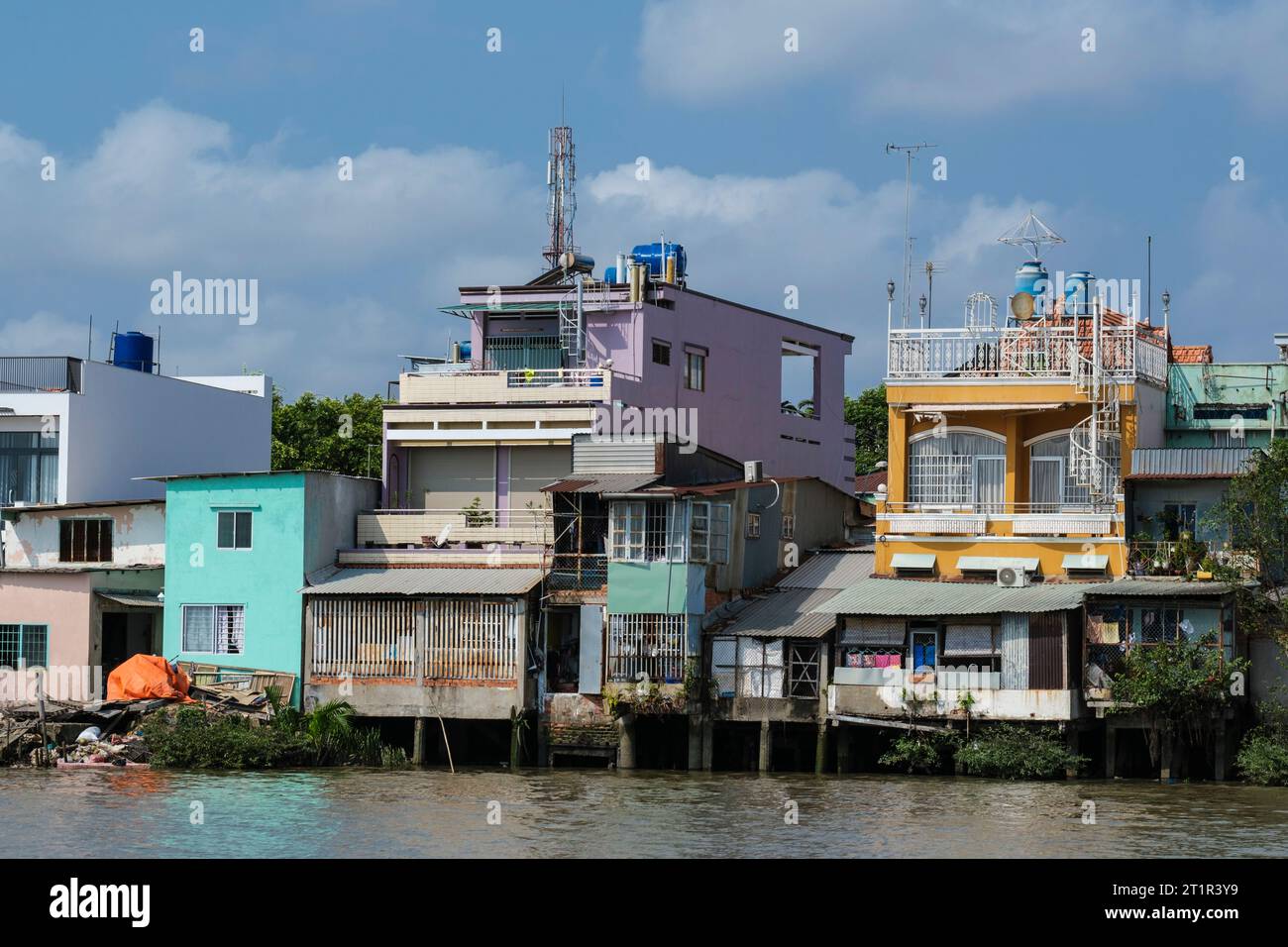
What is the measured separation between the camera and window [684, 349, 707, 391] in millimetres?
51656

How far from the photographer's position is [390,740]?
4184 cm

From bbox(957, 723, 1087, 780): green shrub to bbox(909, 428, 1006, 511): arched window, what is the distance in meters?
6.24

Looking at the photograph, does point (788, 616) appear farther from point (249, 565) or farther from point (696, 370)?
point (696, 370)

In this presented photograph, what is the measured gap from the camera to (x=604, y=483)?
137ft

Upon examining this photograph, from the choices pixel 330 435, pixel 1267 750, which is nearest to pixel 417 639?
pixel 1267 750

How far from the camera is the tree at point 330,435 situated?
66312mm

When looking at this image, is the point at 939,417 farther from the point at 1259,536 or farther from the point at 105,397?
the point at 105,397

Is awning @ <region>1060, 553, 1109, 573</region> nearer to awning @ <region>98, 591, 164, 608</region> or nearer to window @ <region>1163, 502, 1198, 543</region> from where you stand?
window @ <region>1163, 502, 1198, 543</region>

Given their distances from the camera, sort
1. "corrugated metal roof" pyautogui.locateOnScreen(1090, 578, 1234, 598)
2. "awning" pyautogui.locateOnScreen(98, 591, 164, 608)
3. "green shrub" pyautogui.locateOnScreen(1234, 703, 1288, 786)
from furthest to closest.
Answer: "awning" pyautogui.locateOnScreen(98, 591, 164, 608), "corrugated metal roof" pyautogui.locateOnScreen(1090, 578, 1234, 598), "green shrub" pyautogui.locateOnScreen(1234, 703, 1288, 786)

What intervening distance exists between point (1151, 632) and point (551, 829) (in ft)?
45.0

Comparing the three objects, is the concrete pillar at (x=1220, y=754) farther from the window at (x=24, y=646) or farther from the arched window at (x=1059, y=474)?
the window at (x=24, y=646)

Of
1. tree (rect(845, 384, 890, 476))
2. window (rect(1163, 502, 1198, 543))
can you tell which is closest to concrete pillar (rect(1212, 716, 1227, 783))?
window (rect(1163, 502, 1198, 543))

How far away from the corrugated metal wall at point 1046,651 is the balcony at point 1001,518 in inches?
135

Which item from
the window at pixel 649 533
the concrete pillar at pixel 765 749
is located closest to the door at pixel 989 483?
the window at pixel 649 533
